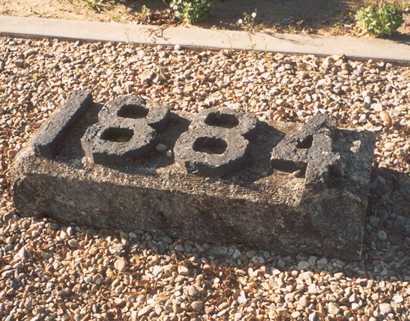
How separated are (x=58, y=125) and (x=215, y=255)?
142cm

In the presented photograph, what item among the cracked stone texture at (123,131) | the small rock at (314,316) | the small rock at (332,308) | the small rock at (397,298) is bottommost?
the small rock at (314,316)

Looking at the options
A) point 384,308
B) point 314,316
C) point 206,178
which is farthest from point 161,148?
point 384,308

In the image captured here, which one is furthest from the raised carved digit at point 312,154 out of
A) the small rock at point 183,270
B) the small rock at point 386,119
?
the small rock at point 386,119

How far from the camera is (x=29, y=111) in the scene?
5.83 m

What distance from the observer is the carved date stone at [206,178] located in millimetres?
4086

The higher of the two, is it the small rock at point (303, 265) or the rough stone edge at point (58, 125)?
the rough stone edge at point (58, 125)

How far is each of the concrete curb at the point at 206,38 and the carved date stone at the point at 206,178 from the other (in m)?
1.85

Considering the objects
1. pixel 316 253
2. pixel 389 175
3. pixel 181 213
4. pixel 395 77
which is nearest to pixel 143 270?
pixel 181 213

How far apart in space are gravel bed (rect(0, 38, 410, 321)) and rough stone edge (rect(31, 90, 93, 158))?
559mm

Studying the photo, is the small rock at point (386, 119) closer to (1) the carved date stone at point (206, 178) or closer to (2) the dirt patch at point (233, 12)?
(1) the carved date stone at point (206, 178)

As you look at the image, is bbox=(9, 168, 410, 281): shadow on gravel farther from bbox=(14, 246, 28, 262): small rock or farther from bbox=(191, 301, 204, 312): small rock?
bbox=(14, 246, 28, 262): small rock

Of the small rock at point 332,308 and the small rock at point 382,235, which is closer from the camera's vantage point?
the small rock at point 332,308

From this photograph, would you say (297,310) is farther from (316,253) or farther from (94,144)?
(94,144)

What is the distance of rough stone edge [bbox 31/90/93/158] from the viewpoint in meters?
4.50
